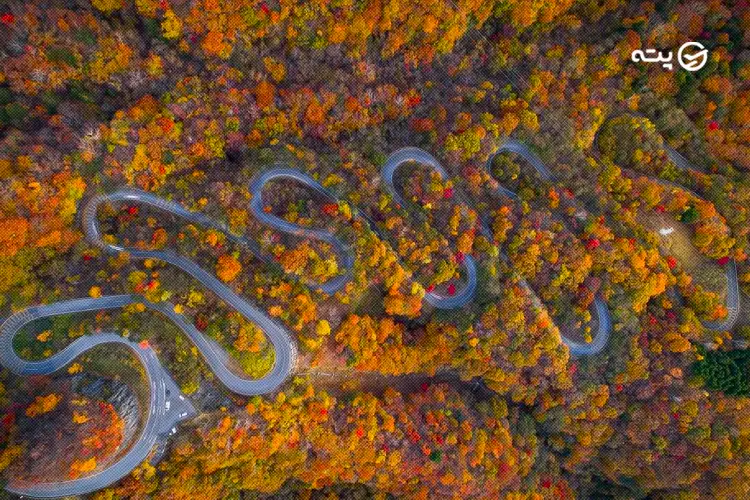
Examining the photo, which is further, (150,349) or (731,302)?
(731,302)

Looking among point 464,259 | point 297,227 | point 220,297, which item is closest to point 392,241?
point 464,259

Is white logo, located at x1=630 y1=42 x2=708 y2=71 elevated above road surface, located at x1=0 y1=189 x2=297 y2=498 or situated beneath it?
elevated above

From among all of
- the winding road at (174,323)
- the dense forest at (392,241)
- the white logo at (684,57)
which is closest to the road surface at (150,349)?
the winding road at (174,323)

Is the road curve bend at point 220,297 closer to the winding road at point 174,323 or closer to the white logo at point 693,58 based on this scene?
the winding road at point 174,323

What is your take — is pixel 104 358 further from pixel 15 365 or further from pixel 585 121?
pixel 585 121

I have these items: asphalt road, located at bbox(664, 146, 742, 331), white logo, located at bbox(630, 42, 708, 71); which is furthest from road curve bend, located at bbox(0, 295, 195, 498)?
white logo, located at bbox(630, 42, 708, 71)

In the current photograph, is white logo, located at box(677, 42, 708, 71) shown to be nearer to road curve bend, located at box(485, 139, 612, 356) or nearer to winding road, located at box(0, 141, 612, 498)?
road curve bend, located at box(485, 139, 612, 356)

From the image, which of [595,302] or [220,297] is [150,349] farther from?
[595,302]
